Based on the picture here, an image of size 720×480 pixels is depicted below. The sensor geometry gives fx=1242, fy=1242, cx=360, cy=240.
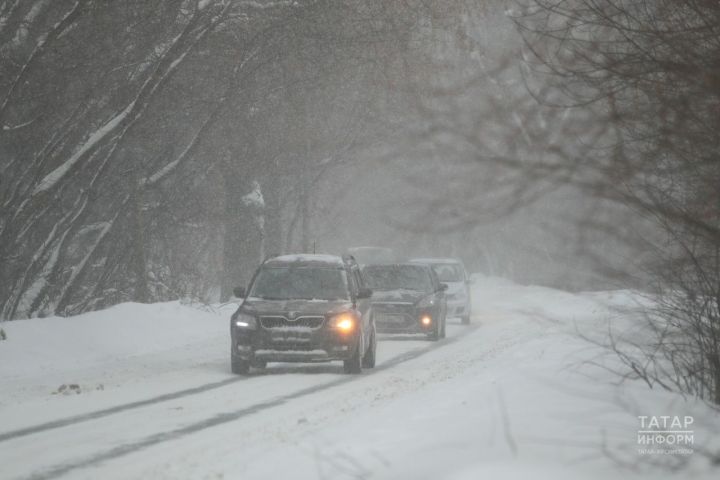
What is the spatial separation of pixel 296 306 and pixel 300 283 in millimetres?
1107

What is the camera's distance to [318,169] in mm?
45500

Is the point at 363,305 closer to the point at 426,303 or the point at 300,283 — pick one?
the point at 300,283

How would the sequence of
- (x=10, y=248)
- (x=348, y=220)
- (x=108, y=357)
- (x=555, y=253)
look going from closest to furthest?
(x=555, y=253) < (x=108, y=357) < (x=10, y=248) < (x=348, y=220)

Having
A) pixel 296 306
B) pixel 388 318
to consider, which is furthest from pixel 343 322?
pixel 388 318

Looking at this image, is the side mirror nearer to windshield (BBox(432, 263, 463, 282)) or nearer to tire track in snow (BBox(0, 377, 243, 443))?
tire track in snow (BBox(0, 377, 243, 443))

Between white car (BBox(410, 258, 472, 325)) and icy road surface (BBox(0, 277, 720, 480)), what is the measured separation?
39.4ft

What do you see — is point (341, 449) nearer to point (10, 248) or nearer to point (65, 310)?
point (10, 248)

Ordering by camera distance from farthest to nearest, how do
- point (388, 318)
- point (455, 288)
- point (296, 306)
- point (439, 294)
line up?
point (455, 288), point (439, 294), point (388, 318), point (296, 306)

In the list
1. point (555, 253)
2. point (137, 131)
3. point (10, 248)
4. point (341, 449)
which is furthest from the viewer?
point (137, 131)

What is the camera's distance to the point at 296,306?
18.8 meters

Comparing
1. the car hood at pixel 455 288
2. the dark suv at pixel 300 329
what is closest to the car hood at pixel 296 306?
the dark suv at pixel 300 329

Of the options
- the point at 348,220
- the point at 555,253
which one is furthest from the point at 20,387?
the point at 348,220

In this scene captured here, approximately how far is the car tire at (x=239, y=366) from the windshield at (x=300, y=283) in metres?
1.32

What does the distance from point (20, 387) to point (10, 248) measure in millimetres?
8451
